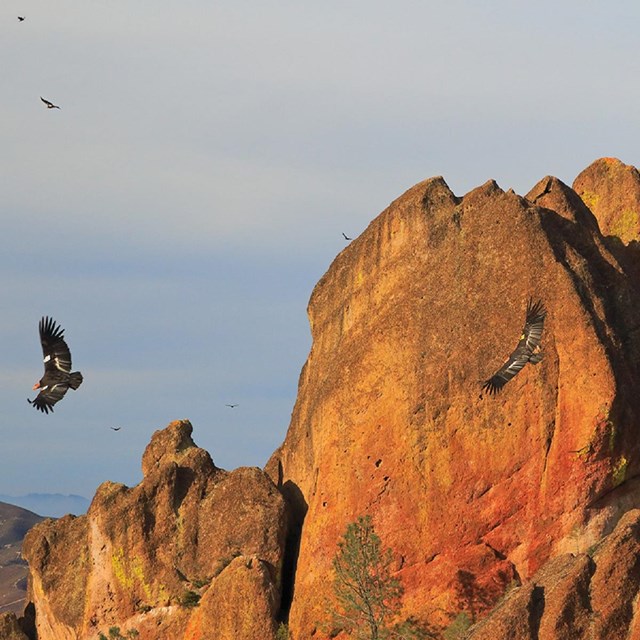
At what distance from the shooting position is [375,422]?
2613 inches

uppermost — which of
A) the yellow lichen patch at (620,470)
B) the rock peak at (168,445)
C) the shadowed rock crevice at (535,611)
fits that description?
the rock peak at (168,445)

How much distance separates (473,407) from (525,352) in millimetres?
4512

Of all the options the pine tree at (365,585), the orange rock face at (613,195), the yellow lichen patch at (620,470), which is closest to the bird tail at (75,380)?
the pine tree at (365,585)

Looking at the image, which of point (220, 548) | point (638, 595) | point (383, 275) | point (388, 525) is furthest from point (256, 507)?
point (638, 595)

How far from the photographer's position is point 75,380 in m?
54.7

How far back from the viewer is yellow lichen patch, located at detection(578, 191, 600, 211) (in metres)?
77.6

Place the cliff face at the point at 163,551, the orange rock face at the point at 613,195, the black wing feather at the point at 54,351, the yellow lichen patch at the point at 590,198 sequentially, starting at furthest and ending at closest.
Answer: the yellow lichen patch at the point at 590,198 → the orange rock face at the point at 613,195 → the cliff face at the point at 163,551 → the black wing feather at the point at 54,351

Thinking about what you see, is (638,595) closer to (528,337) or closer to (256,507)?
(528,337)

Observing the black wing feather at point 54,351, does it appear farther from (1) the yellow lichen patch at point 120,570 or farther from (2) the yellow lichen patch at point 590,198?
(2) the yellow lichen patch at point 590,198

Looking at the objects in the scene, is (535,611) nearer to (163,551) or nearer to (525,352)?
(525,352)

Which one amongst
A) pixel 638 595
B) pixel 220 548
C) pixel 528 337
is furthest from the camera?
pixel 220 548

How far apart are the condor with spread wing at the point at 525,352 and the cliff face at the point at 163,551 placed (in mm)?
13295

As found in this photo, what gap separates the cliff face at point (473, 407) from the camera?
63.5m

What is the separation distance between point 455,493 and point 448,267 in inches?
394
